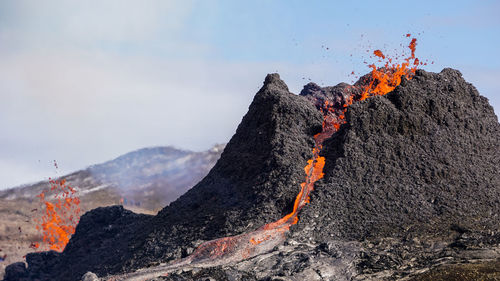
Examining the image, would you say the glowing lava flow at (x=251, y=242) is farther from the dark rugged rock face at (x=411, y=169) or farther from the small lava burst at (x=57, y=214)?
the small lava burst at (x=57, y=214)

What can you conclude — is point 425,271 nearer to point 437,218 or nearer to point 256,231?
point 437,218

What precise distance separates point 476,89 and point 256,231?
540 inches

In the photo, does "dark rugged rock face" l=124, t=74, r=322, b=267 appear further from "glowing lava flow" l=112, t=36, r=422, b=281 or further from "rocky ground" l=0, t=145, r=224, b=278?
"rocky ground" l=0, t=145, r=224, b=278

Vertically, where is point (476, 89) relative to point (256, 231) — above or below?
above

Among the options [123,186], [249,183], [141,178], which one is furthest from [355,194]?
[141,178]

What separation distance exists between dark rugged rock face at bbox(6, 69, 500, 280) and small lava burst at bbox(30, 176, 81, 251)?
21.4m

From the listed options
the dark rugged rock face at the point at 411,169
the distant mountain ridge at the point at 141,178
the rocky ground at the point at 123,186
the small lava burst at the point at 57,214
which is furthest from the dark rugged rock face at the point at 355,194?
the distant mountain ridge at the point at 141,178

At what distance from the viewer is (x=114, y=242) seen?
84.9 feet

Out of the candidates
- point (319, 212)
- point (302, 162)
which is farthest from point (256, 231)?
point (302, 162)

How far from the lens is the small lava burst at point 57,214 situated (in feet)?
155

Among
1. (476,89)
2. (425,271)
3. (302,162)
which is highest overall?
(476,89)

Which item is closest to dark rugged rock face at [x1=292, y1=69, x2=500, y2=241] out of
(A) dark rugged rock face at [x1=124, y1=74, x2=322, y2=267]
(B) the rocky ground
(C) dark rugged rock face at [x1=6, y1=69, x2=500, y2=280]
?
(C) dark rugged rock face at [x1=6, y1=69, x2=500, y2=280]

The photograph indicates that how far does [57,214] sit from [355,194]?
43165mm

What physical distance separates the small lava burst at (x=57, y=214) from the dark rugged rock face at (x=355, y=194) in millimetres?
21377
